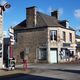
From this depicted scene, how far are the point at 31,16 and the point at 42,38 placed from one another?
4316 millimetres

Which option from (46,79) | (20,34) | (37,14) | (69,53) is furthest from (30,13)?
(46,79)

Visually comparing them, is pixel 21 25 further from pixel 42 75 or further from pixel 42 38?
pixel 42 75

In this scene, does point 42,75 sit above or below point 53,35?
below

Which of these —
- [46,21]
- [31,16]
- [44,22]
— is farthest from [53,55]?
[31,16]

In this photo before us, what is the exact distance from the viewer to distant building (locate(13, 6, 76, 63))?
42719mm

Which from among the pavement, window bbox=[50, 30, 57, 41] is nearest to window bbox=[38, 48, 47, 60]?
window bbox=[50, 30, 57, 41]

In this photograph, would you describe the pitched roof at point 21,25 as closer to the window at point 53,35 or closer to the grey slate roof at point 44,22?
the grey slate roof at point 44,22

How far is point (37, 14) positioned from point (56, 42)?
6.00m

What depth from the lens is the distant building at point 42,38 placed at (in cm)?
4272

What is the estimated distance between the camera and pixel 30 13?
1741 inches

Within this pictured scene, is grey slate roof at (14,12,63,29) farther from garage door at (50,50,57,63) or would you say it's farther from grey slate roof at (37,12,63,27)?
garage door at (50,50,57,63)

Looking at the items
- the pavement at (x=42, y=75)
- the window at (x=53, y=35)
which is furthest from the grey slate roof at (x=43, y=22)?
the pavement at (x=42, y=75)

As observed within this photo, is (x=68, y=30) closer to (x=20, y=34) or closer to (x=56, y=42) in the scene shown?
(x=56, y=42)

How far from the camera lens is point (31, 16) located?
44.2 meters
